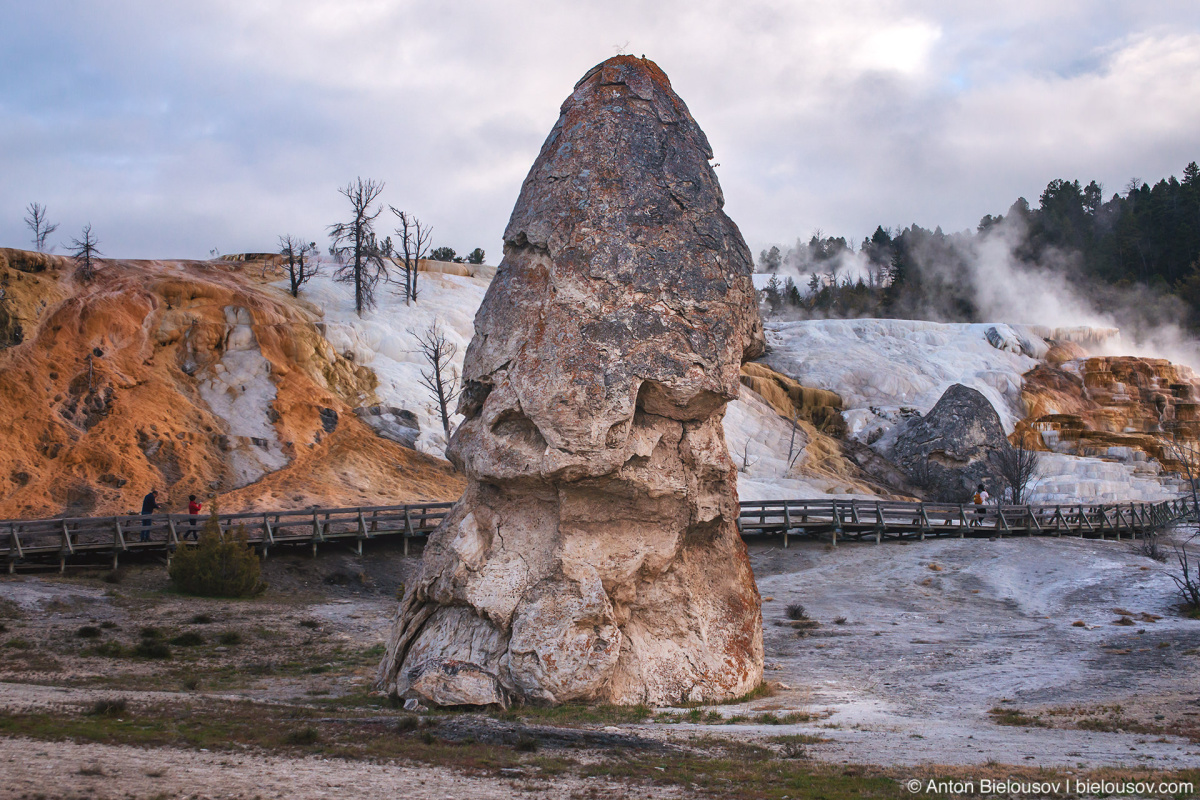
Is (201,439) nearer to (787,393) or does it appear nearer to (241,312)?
(241,312)

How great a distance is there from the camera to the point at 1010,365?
57594mm

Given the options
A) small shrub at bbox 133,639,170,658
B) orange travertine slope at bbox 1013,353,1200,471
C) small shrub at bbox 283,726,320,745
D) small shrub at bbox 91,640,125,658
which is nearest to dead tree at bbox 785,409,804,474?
orange travertine slope at bbox 1013,353,1200,471

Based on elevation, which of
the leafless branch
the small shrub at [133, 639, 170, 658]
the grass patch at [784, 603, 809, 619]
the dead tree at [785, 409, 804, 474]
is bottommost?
the grass patch at [784, 603, 809, 619]

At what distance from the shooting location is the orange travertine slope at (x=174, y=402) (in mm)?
28031

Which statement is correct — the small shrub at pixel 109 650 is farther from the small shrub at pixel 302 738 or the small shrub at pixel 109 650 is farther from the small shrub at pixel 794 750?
the small shrub at pixel 794 750

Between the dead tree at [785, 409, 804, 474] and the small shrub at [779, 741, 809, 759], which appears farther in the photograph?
the dead tree at [785, 409, 804, 474]

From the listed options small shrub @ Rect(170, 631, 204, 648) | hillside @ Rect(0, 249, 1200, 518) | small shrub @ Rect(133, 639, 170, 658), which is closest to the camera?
small shrub @ Rect(133, 639, 170, 658)

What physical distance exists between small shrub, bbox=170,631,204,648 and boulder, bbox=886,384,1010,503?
3385cm

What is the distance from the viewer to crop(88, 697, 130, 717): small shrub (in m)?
9.01

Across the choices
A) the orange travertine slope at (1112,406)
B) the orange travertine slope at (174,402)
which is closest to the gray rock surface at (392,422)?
the orange travertine slope at (174,402)

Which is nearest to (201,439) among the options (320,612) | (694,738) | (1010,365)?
(320,612)

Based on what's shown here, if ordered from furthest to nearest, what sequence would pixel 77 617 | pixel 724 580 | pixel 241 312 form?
1. pixel 241 312
2. pixel 77 617
3. pixel 724 580

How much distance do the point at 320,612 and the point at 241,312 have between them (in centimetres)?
2130

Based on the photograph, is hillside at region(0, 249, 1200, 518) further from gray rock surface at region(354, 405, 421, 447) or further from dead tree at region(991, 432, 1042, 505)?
dead tree at region(991, 432, 1042, 505)
